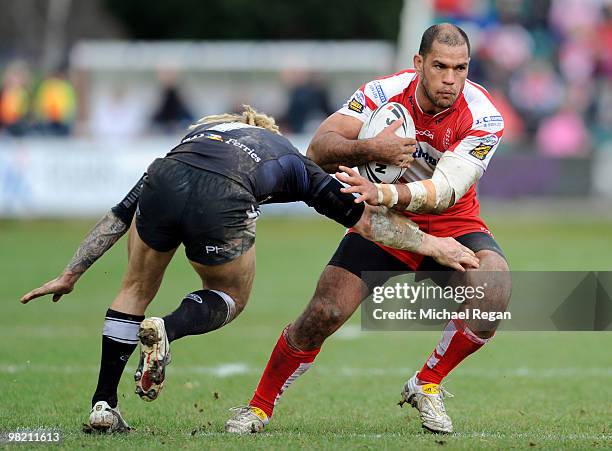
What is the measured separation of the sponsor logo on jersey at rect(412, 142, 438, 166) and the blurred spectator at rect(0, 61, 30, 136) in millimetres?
14794

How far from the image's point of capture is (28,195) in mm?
20109

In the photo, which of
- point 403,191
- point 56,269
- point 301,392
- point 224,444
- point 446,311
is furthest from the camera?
point 56,269

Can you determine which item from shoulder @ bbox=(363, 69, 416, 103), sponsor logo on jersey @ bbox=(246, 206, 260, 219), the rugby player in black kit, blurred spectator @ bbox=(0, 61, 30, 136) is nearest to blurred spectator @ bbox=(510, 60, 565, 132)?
blurred spectator @ bbox=(0, 61, 30, 136)

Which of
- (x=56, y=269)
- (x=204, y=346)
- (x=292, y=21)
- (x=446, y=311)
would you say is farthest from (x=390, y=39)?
(x=446, y=311)

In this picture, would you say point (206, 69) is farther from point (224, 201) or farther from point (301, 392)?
point (224, 201)

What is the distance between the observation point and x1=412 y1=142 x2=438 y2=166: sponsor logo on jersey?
23.6 ft

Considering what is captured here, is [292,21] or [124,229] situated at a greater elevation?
[124,229]

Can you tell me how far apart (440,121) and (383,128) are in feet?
1.44

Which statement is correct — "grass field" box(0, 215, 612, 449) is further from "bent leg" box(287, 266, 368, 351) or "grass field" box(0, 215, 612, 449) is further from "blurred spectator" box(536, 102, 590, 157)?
"blurred spectator" box(536, 102, 590, 157)

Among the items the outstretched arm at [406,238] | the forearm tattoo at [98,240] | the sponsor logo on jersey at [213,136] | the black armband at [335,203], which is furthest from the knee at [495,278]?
the forearm tattoo at [98,240]

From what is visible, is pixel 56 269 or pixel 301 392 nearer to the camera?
pixel 301 392

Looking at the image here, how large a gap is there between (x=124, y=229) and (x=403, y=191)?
1.59 meters

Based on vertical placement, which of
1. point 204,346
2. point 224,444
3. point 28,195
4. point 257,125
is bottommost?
point 28,195

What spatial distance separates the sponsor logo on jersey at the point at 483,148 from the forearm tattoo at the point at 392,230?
56 centimetres
